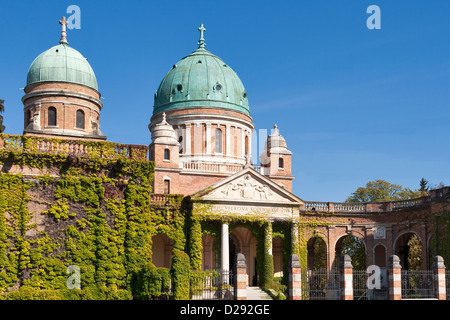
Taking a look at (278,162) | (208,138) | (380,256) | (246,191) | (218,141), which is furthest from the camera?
(218,141)

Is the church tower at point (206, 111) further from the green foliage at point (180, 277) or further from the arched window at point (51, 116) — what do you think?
the green foliage at point (180, 277)

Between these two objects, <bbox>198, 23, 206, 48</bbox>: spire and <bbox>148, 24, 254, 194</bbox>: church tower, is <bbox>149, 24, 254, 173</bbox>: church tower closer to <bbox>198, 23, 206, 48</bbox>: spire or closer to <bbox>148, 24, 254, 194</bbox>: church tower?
<bbox>148, 24, 254, 194</bbox>: church tower

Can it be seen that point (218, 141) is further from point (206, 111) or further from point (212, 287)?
point (212, 287)

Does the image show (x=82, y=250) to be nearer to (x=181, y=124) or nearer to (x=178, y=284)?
(x=178, y=284)

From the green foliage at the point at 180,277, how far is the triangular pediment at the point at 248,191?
31.6 ft

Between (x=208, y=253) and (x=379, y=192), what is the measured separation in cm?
2391

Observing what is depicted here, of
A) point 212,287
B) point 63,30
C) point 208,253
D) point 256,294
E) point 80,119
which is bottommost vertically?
point 256,294

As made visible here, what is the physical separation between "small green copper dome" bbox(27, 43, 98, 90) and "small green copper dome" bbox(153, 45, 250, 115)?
10.7 m

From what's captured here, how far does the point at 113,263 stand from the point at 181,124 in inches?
1063

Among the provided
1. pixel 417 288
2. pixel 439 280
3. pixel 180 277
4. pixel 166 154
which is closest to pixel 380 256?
pixel 417 288

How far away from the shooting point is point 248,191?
50.7 metres

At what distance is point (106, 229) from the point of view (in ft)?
128

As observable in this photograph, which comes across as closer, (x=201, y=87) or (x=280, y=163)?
(x=280, y=163)
